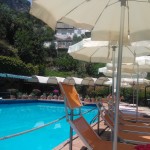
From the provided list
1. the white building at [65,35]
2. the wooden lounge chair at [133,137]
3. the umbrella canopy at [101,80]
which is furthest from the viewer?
the white building at [65,35]

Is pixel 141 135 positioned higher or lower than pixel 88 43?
lower

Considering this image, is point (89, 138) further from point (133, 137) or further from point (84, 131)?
point (133, 137)

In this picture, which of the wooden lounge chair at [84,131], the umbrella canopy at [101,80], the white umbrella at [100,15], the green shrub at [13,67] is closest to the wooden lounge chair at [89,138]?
the wooden lounge chair at [84,131]

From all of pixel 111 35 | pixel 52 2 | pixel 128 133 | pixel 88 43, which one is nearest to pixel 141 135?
pixel 128 133

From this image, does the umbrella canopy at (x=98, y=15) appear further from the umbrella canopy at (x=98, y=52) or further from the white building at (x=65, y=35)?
the white building at (x=65, y=35)

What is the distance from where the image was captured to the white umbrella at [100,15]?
10.7ft

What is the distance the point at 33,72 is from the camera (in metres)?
28.5

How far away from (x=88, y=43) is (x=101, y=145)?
256cm

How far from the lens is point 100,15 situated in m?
3.91

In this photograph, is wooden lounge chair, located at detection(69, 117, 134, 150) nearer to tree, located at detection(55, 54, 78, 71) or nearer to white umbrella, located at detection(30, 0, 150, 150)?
white umbrella, located at detection(30, 0, 150, 150)

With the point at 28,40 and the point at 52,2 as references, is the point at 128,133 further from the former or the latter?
the point at 28,40

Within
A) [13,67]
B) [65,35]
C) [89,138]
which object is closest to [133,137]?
[89,138]


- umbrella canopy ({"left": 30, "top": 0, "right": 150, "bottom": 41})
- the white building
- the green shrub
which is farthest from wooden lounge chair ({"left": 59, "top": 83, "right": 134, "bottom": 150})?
the white building

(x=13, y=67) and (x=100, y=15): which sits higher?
(x=13, y=67)
